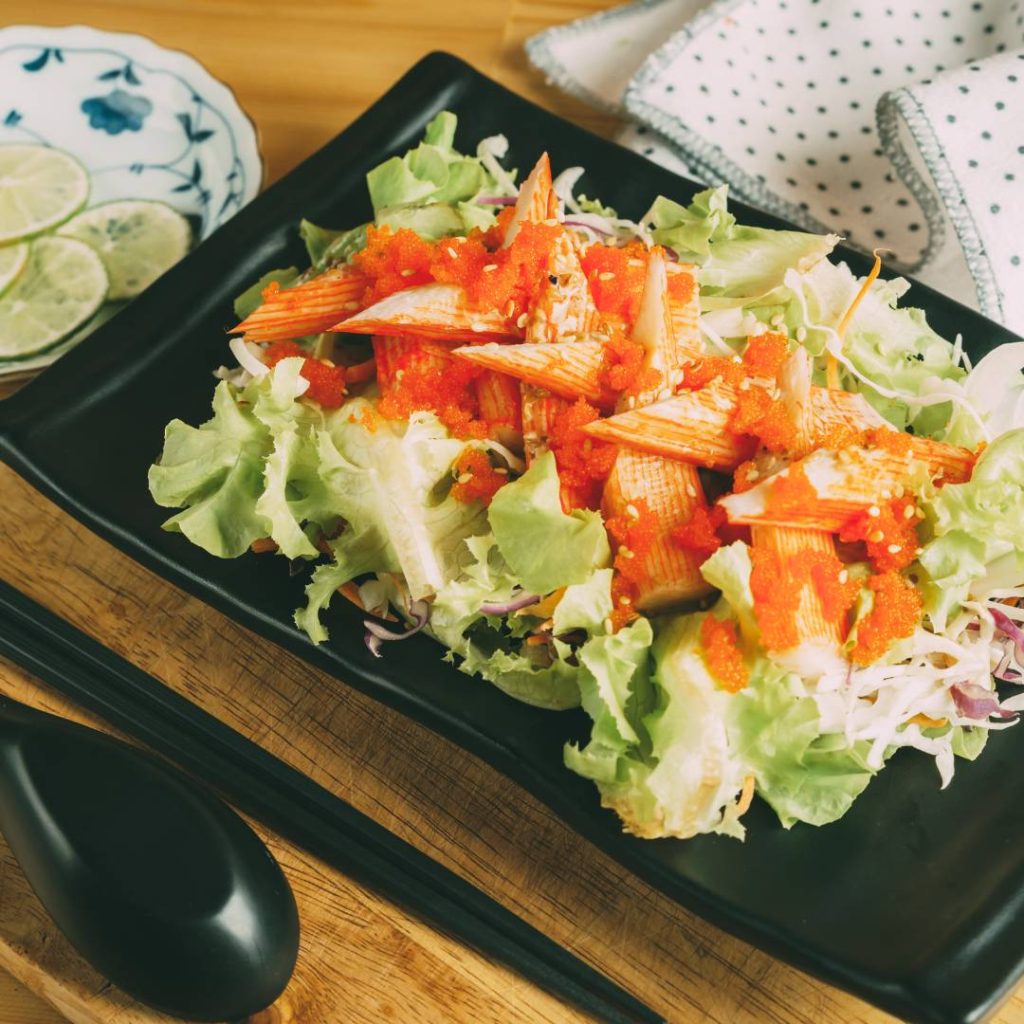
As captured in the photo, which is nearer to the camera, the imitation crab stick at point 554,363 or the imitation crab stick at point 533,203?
the imitation crab stick at point 554,363

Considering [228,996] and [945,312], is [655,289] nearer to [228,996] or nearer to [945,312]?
[945,312]

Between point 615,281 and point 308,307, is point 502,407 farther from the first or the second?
point 308,307

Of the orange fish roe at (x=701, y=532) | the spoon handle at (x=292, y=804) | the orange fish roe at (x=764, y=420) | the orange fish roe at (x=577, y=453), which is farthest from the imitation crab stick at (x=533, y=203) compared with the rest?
the spoon handle at (x=292, y=804)

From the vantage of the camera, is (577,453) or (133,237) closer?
(577,453)

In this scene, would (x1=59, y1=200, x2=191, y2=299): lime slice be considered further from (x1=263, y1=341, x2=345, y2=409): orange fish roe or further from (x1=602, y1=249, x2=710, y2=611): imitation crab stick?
(x1=602, y1=249, x2=710, y2=611): imitation crab stick

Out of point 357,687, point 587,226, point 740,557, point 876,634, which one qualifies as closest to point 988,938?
point 876,634

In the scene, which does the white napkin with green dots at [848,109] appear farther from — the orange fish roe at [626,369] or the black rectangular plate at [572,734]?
the orange fish roe at [626,369]

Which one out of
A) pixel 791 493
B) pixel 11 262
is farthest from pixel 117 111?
pixel 791 493
